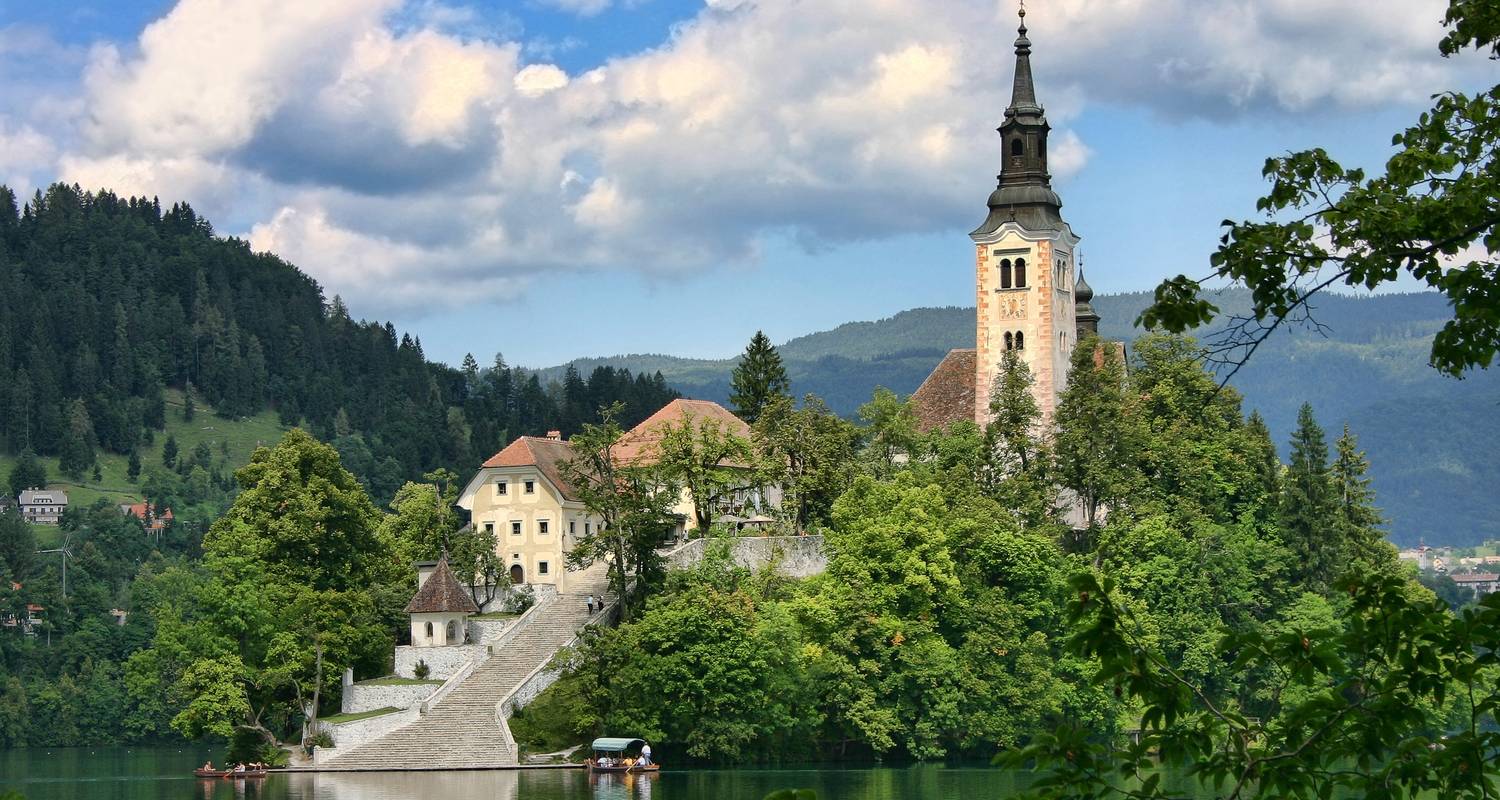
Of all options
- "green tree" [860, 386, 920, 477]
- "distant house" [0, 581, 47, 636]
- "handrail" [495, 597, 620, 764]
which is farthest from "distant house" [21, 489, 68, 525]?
"handrail" [495, 597, 620, 764]

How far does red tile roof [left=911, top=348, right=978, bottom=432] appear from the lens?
80.6m

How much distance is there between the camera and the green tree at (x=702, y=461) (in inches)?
2769

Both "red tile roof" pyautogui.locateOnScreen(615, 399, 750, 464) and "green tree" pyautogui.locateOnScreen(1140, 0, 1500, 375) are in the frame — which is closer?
"green tree" pyautogui.locateOnScreen(1140, 0, 1500, 375)

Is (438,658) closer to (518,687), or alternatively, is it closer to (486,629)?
(486,629)

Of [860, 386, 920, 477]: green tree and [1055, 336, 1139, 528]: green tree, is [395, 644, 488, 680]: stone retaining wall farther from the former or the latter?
[1055, 336, 1139, 528]: green tree

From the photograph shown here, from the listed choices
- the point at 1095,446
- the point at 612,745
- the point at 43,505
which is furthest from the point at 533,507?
the point at 43,505

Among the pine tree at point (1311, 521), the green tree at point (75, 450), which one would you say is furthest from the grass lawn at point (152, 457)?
the pine tree at point (1311, 521)

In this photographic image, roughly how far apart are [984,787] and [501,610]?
69.9ft

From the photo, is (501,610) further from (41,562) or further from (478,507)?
(41,562)

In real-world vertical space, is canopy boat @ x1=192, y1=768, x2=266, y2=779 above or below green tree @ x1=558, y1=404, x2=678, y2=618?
below

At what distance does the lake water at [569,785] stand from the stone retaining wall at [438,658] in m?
5.59

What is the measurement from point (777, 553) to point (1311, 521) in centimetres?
1792

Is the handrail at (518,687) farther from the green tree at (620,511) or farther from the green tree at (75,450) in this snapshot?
the green tree at (75,450)

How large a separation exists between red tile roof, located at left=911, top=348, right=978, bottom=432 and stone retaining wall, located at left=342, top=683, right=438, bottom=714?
2201cm
